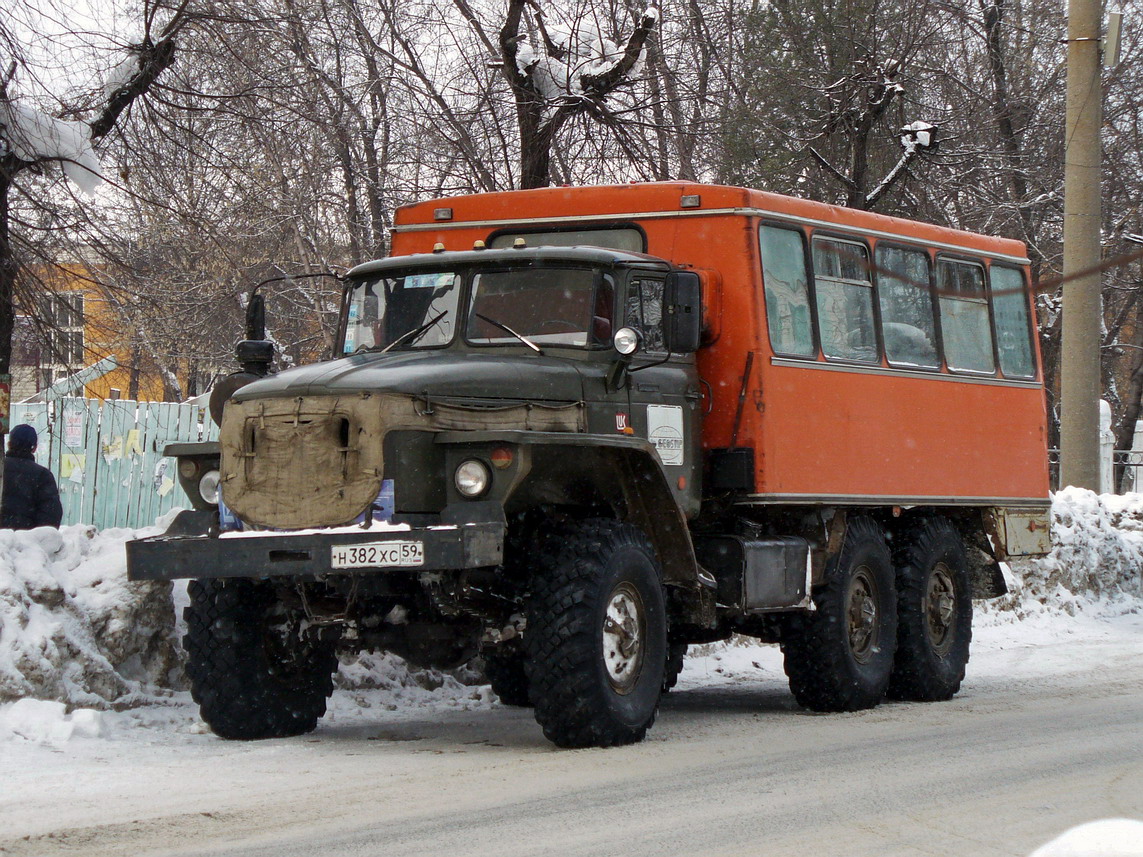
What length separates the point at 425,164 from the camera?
18453 mm

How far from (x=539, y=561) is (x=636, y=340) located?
143 cm

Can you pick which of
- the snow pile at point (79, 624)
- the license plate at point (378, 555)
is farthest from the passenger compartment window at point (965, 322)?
the snow pile at point (79, 624)

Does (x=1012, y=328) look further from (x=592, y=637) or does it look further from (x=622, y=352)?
(x=592, y=637)

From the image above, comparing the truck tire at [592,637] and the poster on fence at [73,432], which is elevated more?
the poster on fence at [73,432]

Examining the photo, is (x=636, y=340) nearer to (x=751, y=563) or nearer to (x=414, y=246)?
(x=751, y=563)

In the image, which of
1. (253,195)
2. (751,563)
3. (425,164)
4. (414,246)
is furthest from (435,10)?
(751,563)

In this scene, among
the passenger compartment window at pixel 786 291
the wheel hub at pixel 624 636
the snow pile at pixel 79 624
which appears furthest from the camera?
the passenger compartment window at pixel 786 291

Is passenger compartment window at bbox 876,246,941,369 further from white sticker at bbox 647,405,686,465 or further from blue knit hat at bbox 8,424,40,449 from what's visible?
blue knit hat at bbox 8,424,40,449

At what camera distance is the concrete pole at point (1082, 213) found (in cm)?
1853

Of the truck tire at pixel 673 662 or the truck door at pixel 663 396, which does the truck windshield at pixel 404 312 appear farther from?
the truck tire at pixel 673 662

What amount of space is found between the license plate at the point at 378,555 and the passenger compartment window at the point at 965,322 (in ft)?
19.4

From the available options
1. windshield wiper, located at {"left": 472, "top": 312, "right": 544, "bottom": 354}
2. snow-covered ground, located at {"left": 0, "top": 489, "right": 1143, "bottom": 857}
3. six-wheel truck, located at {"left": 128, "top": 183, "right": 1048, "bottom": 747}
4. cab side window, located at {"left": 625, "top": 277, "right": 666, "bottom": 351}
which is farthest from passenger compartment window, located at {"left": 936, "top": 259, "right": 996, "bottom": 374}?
windshield wiper, located at {"left": 472, "top": 312, "right": 544, "bottom": 354}

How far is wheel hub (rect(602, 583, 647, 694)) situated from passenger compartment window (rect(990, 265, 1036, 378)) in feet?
18.0

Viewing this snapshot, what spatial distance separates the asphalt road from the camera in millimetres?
6102
